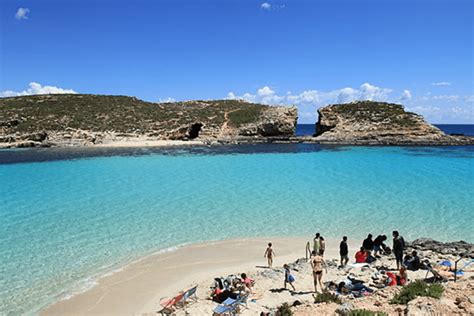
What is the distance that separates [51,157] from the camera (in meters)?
51.7

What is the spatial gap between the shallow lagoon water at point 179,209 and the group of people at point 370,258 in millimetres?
2876

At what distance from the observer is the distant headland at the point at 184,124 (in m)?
73.3

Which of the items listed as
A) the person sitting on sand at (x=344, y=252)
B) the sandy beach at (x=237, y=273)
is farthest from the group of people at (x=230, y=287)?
the person sitting on sand at (x=344, y=252)

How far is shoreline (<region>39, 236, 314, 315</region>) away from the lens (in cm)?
1159

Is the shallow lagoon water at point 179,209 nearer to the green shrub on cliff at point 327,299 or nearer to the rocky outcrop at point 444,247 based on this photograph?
the rocky outcrop at point 444,247

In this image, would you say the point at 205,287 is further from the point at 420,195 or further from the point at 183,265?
the point at 420,195

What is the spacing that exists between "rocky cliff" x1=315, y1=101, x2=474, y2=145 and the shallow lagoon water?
32771 millimetres

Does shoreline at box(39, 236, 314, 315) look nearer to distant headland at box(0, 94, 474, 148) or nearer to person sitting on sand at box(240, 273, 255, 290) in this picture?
person sitting on sand at box(240, 273, 255, 290)

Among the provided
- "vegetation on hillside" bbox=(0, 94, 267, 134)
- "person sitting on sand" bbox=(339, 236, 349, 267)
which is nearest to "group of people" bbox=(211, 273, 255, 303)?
"person sitting on sand" bbox=(339, 236, 349, 267)

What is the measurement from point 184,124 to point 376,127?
40.0 metres

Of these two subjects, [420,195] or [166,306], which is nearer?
[166,306]

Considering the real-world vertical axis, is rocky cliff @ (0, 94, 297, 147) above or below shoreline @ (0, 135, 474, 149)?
above

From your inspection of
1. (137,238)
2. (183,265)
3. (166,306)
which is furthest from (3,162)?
(166,306)

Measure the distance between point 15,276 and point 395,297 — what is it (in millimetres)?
12406
